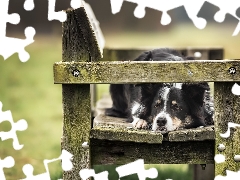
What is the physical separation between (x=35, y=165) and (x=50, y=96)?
4681mm

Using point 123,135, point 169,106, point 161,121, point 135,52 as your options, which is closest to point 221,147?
point 123,135

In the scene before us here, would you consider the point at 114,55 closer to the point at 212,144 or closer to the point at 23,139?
the point at 23,139

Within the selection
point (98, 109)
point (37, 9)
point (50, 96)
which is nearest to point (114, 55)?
point (98, 109)

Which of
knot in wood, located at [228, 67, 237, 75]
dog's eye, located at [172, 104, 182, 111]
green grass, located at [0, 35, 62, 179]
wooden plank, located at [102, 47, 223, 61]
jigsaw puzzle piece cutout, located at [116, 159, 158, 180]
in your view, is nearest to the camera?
knot in wood, located at [228, 67, 237, 75]

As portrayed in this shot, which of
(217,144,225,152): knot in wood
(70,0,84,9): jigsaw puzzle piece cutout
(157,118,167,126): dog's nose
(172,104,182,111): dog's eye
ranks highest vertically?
(70,0,84,9): jigsaw puzzle piece cutout

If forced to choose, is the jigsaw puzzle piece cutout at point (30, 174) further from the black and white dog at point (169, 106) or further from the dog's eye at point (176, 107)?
the dog's eye at point (176, 107)

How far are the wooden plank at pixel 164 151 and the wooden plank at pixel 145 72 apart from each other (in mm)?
462

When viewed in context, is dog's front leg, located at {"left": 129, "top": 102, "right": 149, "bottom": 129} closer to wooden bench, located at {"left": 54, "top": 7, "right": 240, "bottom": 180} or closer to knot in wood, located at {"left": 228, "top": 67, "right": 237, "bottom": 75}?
wooden bench, located at {"left": 54, "top": 7, "right": 240, "bottom": 180}

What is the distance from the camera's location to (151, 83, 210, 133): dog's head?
427 cm

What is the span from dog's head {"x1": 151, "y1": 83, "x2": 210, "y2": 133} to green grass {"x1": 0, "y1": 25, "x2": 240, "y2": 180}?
4.63 ft

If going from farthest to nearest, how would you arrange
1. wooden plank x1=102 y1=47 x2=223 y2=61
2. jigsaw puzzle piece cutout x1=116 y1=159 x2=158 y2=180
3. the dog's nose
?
wooden plank x1=102 y1=47 x2=223 y2=61 < the dog's nose < jigsaw puzzle piece cutout x1=116 y1=159 x2=158 y2=180

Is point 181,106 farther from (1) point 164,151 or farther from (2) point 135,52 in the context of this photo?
(2) point 135,52

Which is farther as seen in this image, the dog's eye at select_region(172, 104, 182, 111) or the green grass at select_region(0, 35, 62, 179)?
the green grass at select_region(0, 35, 62, 179)
